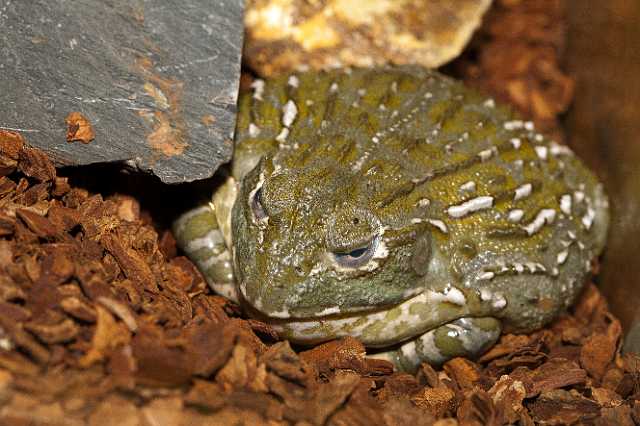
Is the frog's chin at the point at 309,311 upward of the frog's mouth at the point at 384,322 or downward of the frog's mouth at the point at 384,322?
upward

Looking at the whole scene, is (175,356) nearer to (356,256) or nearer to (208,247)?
(356,256)

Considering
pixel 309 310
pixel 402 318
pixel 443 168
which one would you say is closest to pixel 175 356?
pixel 309 310

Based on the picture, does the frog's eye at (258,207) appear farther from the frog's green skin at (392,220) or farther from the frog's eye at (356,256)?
the frog's eye at (356,256)

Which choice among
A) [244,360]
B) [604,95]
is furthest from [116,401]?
[604,95]

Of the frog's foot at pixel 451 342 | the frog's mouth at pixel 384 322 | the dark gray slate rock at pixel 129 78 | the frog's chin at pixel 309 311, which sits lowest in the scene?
the frog's foot at pixel 451 342

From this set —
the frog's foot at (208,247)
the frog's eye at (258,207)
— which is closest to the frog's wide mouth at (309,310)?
the frog's foot at (208,247)

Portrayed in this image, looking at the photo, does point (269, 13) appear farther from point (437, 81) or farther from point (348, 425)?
point (348, 425)

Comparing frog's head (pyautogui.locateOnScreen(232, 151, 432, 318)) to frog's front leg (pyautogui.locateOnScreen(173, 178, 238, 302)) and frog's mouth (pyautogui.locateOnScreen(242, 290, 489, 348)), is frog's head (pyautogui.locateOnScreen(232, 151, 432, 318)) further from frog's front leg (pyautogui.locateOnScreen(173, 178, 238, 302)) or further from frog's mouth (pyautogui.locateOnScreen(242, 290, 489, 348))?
frog's front leg (pyautogui.locateOnScreen(173, 178, 238, 302))

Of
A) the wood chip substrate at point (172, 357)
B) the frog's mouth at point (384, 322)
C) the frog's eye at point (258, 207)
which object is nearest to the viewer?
the wood chip substrate at point (172, 357)
